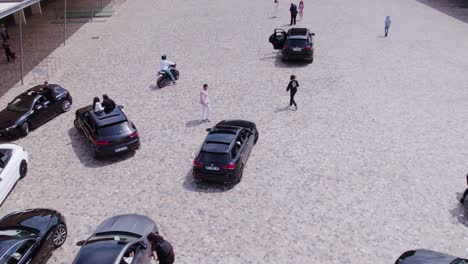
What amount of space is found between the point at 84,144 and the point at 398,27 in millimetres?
23394

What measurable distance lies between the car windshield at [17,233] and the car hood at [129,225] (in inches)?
57.3

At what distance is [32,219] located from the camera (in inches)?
391

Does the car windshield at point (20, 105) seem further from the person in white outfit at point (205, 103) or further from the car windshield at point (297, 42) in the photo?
the car windshield at point (297, 42)

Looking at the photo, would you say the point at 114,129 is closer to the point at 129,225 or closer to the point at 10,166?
the point at 10,166

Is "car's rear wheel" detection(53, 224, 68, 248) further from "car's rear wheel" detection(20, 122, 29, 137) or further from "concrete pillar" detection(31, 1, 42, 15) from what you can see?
"concrete pillar" detection(31, 1, 42, 15)

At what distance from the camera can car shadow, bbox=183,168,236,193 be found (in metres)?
12.3

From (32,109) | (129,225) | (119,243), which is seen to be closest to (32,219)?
(129,225)

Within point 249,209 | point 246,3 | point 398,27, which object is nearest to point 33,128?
point 249,209

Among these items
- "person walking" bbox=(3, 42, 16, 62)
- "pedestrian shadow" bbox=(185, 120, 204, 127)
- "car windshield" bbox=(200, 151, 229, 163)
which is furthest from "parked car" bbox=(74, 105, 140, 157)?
"person walking" bbox=(3, 42, 16, 62)

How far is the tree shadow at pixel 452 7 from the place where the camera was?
32541mm

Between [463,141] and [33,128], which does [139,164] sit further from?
[463,141]

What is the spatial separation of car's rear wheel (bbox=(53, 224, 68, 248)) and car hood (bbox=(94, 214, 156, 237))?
1.10 meters

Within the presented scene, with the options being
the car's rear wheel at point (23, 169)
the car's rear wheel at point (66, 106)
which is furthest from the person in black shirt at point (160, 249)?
the car's rear wheel at point (66, 106)

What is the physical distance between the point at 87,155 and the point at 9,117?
3802 mm
